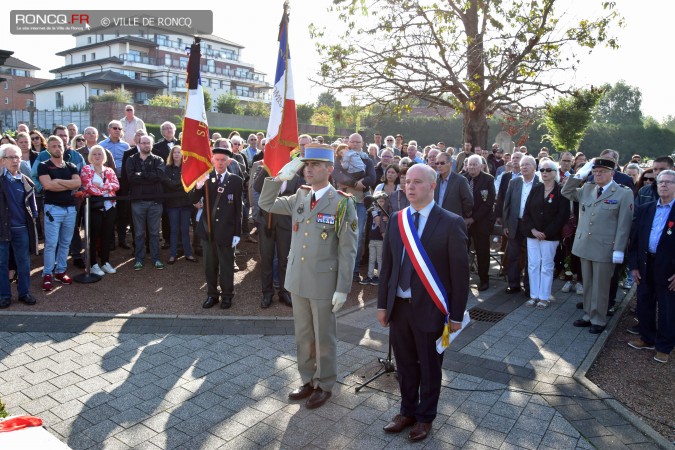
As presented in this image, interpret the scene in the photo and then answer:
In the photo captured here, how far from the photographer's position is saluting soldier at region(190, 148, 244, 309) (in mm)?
7293

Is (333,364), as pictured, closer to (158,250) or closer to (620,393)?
(620,393)

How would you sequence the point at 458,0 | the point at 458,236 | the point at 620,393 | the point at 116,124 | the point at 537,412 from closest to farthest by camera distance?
the point at 458,236, the point at 537,412, the point at 620,393, the point at 116,124, the point at 458,0

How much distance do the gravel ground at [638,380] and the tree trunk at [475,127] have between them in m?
8.98

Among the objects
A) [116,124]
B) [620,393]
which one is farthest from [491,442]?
[116,124]

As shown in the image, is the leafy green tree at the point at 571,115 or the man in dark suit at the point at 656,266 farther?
the leafy green tree at the point at 571,115

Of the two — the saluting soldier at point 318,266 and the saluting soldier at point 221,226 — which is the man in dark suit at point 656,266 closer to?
the saluting soldier at point 318,266

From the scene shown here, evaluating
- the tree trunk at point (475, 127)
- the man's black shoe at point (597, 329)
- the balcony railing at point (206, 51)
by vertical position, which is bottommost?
the man's black shoe at point (597, 329)

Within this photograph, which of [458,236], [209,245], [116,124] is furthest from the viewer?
[116,124]

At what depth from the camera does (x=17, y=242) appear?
7062 mm

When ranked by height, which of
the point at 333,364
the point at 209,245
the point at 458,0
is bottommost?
the point at 333,364

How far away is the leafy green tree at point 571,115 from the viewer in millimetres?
13969

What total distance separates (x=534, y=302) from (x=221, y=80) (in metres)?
79.4

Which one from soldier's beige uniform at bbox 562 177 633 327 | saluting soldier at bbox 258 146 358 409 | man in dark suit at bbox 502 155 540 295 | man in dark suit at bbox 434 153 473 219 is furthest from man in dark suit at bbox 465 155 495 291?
saluting soldier at bbox 258 146 358 409

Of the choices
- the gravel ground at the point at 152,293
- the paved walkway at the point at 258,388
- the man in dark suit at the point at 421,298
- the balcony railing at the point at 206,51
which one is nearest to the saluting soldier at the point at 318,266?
the paved walkway at the point at 258,388
